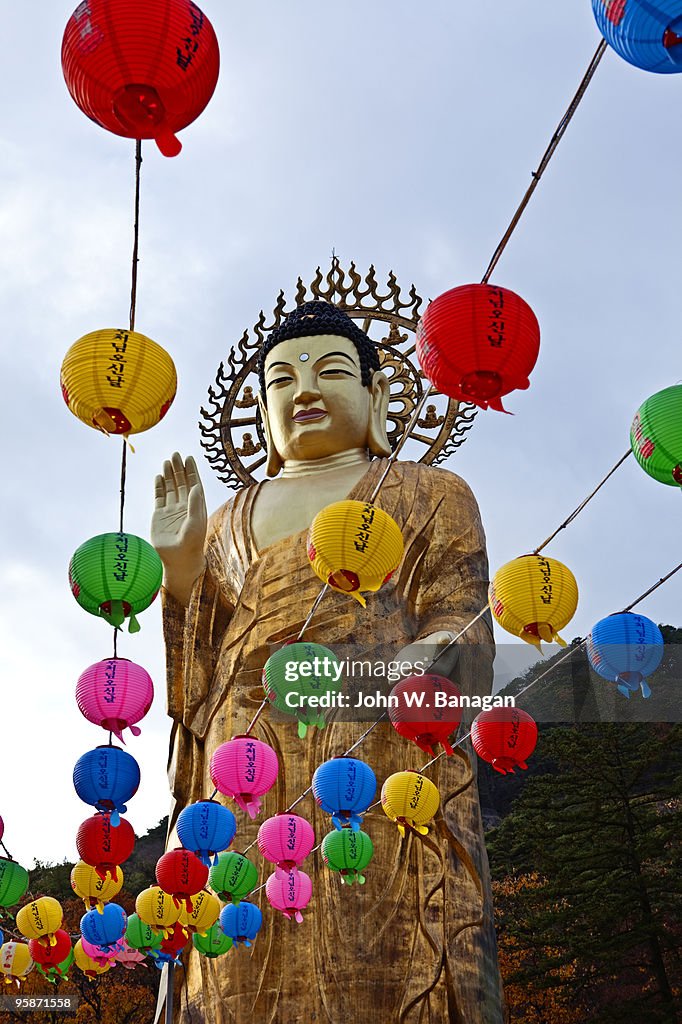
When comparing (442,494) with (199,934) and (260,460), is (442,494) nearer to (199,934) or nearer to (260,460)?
(260,460)

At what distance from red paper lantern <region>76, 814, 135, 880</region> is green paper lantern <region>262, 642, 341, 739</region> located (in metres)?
0.94

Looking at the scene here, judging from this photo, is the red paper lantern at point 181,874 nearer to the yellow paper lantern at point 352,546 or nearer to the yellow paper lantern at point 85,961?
the yellow paper lantern at point 352,546

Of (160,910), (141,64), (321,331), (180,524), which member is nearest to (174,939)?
(160,910)

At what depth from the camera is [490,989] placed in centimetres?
507

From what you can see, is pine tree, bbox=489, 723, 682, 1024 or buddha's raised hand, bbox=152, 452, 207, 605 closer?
buddha's raised hand, bbox=152, 452, 207, 605

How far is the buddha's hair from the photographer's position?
695 cm

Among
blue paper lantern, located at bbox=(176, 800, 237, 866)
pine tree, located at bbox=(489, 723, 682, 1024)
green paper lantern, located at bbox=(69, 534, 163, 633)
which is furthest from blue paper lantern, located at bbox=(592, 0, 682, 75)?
pine tree, located at bbox=(489, 723, 682, 1024)

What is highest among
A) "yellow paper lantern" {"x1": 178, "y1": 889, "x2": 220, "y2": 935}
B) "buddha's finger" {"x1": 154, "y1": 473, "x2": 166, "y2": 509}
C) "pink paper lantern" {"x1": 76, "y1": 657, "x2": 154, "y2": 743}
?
"buddha's finger" {"x1": 154, "y1": 473, "x2": 166, "y2": 509}

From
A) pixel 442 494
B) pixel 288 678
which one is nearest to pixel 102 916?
pixel 288 678

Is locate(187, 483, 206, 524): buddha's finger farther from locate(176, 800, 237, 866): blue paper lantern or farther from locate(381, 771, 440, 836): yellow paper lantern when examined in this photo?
locate(381, 771, 440, 836): yellow paper lantern

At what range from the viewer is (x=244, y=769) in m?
5.02

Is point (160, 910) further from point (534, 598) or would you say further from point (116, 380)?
point (116, 380)

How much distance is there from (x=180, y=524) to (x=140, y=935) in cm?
208

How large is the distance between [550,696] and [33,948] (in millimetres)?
13710
